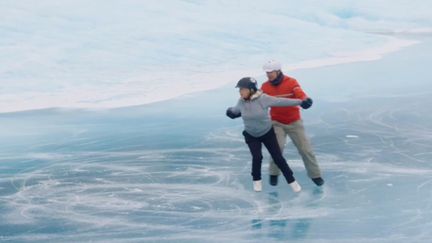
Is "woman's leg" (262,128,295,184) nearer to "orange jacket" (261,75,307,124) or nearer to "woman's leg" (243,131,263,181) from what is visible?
"woman's leg" (243,131,263,181)

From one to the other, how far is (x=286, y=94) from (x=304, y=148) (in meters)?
0.62

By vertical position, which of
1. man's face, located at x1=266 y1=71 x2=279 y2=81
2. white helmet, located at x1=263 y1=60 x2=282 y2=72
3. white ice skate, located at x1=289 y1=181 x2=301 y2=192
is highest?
white helmet, located at x1=263 y1=60 x2=282 y2=72

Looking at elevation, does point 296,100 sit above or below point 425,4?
below

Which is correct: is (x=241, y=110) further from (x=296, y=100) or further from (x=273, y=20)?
(x=273, y=20)

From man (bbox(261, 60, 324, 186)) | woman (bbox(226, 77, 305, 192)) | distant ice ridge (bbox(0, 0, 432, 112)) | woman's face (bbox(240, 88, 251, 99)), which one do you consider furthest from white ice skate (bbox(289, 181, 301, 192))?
distant ice ridge (bbox(0, 0, 432, 112))

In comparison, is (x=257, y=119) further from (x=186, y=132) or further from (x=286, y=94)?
(x=186, y=132)

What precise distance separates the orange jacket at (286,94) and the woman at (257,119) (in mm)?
233

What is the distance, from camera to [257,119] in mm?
7258

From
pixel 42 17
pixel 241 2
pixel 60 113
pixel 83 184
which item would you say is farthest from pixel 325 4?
pixel 83 184

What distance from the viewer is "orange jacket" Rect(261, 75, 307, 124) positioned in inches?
291

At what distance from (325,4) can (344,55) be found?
7767 mm

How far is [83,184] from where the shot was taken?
322 inches

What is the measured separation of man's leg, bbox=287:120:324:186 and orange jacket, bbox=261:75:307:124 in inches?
3.2

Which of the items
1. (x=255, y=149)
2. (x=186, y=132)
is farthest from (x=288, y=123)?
(x=186, y=132)
